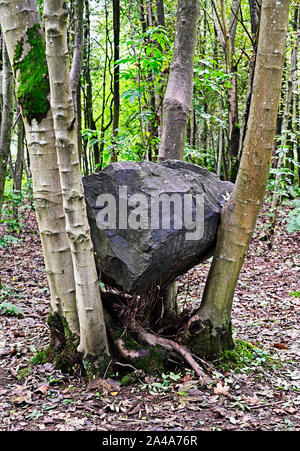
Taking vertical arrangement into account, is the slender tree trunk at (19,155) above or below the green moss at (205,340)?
above

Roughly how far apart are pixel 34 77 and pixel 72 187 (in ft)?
3.41

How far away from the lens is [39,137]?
3285 millimetres

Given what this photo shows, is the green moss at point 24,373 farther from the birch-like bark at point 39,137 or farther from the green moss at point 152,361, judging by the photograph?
the green moss at point 152,361

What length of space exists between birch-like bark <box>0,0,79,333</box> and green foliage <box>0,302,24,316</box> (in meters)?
1.79

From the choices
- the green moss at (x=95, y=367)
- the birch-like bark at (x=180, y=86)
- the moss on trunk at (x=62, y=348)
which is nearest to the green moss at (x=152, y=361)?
the green moss at (x=95, y=367)

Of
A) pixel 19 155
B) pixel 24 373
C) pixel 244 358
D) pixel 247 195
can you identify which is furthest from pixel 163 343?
pixel 19 155

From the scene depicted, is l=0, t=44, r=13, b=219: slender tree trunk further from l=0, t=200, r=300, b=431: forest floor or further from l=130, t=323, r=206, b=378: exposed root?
l=130, t=323, r=206, b=378: exposed root

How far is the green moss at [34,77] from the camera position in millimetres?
3244

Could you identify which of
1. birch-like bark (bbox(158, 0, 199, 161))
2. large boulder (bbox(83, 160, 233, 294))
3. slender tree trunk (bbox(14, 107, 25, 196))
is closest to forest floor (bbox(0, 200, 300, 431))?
large boulder (bbox(83, 160, 233, 294))

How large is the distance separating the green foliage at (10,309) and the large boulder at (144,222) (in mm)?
2054
